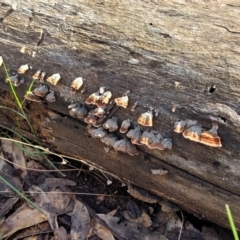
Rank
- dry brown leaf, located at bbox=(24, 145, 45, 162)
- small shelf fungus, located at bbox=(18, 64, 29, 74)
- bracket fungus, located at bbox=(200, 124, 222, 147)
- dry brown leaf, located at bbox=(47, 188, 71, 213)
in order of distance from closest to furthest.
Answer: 1. bracket fungus, located at bbox=(200, 124, 222, 147)
2. small shelf fungus, located at bbox=(18, 64, 29, 74)
3. dry brown leaf, located at bbox=(47, 188, 71, 213)
4. dry brown leaf, located at bbox=(24, 145, 45, 162)

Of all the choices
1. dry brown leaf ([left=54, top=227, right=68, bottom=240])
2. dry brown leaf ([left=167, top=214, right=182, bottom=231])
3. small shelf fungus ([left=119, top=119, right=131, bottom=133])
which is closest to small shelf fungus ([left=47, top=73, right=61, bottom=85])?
small shelf fungus ([left=119, top=119, right=131, bottom=133])

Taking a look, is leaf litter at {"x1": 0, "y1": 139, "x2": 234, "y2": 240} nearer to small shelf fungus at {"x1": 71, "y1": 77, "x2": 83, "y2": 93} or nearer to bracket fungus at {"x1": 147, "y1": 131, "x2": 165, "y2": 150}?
bracket fungus at {"x1": 147, "y1": 131, "x2": 165, "y2": 150}

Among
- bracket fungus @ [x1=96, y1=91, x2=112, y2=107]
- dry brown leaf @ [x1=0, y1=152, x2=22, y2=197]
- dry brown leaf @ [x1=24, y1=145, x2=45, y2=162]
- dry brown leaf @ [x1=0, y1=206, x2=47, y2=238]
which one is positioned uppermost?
bracket fungus @ [x1=96, y1=91, x2=112, y2=107]

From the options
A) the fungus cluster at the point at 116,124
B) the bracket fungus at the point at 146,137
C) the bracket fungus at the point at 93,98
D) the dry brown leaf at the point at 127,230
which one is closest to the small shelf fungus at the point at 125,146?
the fungus cluster at the point at 116,124

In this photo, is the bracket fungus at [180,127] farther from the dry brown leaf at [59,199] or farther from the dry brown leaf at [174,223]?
the dry brown leaf at [59,199]

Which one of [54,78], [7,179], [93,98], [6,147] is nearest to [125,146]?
[93,98]

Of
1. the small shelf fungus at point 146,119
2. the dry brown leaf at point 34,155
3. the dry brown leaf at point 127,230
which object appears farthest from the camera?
the dry brown leaf at point 34,155
